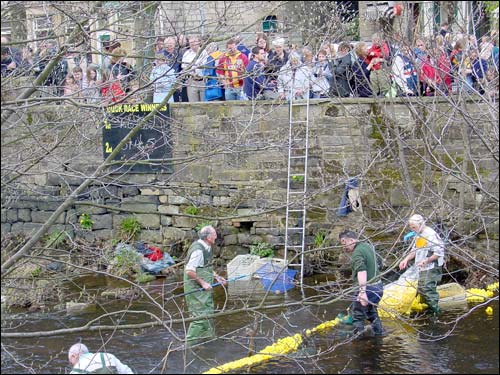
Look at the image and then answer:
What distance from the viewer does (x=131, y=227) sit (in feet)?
62.0

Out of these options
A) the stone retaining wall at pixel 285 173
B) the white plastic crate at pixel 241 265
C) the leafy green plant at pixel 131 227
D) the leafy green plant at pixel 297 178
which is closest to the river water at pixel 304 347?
the white plastic crate at pixel 241 265

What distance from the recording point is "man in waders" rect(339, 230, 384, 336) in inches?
475

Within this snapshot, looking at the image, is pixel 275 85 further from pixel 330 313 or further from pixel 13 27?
pixel 13 27

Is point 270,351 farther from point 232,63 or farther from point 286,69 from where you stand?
point 232,63

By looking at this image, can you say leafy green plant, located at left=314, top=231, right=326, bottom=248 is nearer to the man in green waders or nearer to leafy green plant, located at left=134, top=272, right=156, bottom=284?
leafy green plant, located at left=134, top=272, right=156, bottom=284

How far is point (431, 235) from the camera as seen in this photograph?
12.7m

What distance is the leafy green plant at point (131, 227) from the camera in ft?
61.7

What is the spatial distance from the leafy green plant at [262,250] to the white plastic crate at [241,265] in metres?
0.64

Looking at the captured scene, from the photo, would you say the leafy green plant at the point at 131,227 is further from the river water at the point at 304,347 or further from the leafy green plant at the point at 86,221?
the river water at the point at 304,347

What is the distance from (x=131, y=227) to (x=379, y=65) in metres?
6.02

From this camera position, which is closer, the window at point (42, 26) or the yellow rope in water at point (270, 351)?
the window at point (42, 26)

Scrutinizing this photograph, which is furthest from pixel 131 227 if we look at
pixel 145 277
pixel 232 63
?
pixel 232 63

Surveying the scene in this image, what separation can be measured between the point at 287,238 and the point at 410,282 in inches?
174

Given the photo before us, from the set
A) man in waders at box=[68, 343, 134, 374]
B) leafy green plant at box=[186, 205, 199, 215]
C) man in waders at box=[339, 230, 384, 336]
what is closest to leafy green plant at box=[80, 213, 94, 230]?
leafy green plant at box=[186, 205, 199, 215]
